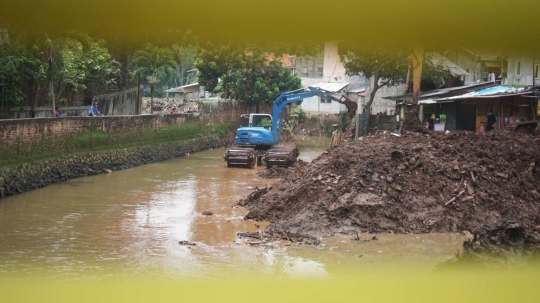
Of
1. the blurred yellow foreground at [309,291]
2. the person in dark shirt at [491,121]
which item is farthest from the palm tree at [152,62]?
the blurred yellow foreground at [309,291]

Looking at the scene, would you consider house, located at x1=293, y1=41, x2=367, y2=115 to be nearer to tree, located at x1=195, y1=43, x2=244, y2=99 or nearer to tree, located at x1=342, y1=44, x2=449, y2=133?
tree, located at x1=195, y1=43, x2=244, y2=99

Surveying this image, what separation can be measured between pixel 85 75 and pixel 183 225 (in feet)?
49.9

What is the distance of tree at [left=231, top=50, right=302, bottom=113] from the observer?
37.8 metres

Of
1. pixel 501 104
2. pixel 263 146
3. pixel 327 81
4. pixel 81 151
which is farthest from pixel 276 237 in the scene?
pixel 327 81

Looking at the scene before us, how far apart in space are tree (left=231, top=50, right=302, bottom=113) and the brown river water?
65.1 ft

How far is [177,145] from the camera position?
1156 inches

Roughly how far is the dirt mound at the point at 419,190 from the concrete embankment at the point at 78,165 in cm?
661

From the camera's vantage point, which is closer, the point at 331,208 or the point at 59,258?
the point at 59,258

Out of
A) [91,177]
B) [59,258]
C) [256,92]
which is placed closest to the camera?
[59,258]

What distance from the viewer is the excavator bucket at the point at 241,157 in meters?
23.4

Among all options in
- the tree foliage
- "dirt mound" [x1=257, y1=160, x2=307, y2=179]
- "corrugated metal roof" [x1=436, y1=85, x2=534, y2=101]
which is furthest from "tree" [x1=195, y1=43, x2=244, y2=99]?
"corrugated metal roof" [x1=436, y1=85, x2=534, y2=101]

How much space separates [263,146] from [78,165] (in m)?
7.47

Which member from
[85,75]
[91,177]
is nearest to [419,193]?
[91,177]

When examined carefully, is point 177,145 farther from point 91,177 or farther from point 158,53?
point 91,177
